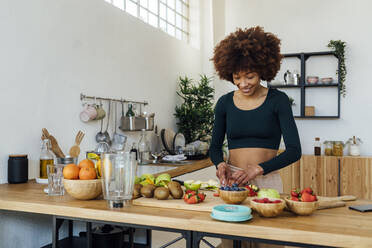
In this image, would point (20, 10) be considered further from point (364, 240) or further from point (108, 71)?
point (364, 240)

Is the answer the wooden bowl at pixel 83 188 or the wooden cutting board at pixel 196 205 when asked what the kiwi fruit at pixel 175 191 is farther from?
the wooden bowl at pixel 83 188

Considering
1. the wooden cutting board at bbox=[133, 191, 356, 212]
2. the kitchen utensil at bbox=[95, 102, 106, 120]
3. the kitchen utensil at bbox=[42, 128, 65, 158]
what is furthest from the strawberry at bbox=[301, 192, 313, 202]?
the kitchen utensil at bbox=[95, 102, 106, 120]

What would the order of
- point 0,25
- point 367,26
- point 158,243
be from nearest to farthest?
point 0,25, point 158,243, point 367,26

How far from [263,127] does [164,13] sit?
10.0 ft

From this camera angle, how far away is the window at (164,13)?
386 centimetres

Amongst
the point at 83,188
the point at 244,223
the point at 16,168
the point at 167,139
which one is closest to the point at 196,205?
the point at 244,223

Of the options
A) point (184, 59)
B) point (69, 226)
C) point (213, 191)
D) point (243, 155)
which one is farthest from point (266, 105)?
point (184, 59)

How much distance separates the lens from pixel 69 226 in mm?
2342

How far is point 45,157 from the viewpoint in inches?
90.7

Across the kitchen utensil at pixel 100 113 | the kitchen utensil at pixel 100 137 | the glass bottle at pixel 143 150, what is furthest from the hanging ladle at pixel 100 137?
the glass bottle at pixel 143 150

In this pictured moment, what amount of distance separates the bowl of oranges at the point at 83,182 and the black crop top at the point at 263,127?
73 centimetres

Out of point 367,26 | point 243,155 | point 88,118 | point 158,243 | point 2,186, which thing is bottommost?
point 158,243

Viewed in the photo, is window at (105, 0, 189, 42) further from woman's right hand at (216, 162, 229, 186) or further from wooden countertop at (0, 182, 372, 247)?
wooden countertop at (0, 182, 372, 247)

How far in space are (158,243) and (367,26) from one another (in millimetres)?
3985
